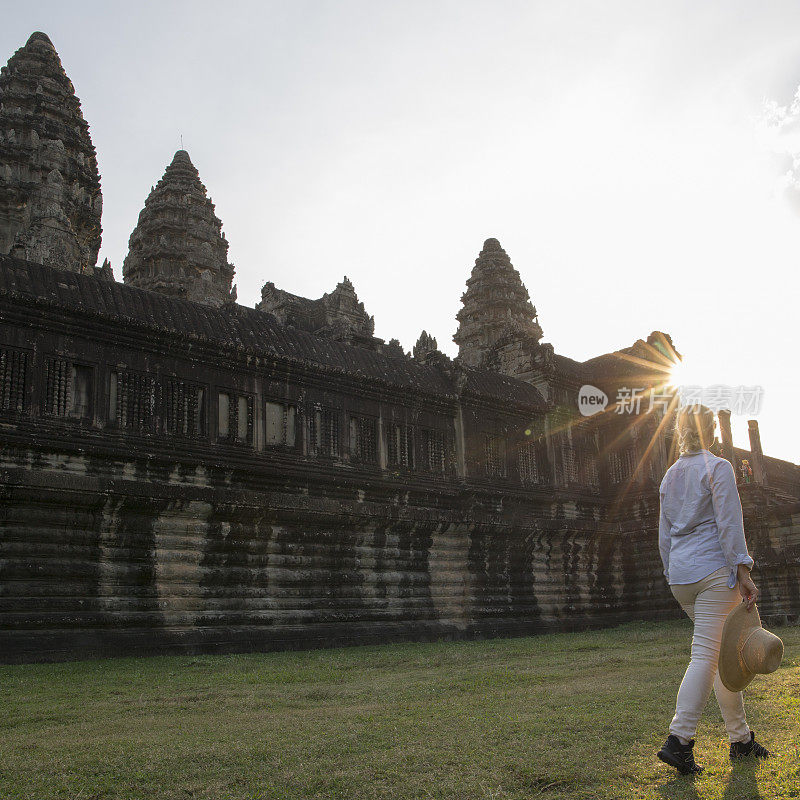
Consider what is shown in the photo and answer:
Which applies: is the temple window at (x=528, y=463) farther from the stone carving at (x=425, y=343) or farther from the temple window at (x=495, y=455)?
the stone carving at (x=425, y=343)

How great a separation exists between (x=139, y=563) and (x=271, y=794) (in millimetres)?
13149

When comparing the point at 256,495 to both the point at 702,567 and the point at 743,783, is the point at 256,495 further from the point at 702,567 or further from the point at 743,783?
Result: the point at 743,783

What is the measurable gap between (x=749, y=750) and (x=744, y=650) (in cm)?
67

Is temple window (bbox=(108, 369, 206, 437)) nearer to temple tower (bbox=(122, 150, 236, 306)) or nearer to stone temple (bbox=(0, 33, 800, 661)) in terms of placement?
stone temple (bbox=(0, 33, 800, 661))

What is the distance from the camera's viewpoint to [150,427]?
1866cm

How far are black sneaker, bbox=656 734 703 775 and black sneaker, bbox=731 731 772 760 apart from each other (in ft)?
1.23

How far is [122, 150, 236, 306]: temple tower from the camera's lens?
Answer: 60094mm

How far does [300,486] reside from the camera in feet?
68.7

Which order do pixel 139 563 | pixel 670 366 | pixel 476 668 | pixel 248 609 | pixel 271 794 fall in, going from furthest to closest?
1. pixel 670 366
2. pixel 248 609
3. pixel 139 563
4. pixel 476 668
5. pixel 271 794

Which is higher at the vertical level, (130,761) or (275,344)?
(275,344)

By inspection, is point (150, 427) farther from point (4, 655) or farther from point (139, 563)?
point (4, 655)

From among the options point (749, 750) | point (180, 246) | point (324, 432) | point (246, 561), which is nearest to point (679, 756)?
point (749, 750)

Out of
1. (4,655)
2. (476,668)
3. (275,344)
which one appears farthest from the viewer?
(275,344)

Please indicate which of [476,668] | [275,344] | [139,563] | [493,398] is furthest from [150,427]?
[493,398]
